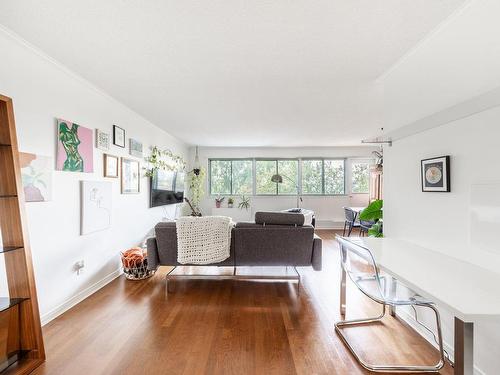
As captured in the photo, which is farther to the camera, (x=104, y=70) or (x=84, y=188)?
(x=84, y=188)

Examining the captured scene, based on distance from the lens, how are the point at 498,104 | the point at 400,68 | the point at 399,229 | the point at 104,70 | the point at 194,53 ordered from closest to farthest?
1. the point at 498,104
2. the point at 194,53
3. the point at 400,68
4. the point at 104,70
5. the point at 399,229

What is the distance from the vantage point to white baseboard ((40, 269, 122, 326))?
221 centimetres

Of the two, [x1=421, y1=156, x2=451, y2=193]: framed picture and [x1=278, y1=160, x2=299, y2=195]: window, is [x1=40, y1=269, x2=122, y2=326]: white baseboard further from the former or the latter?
[x1=278, y1=160, x2=299, y2=195]: window

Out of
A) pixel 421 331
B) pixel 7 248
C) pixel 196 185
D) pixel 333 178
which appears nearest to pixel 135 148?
pixel 7 248

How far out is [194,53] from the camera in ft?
6.61

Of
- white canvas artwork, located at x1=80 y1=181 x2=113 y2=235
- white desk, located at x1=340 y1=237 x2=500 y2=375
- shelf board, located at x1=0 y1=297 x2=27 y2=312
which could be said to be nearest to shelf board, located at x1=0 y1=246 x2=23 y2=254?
shelf board, located at x1=0 y1=297 x2=27 y2=312

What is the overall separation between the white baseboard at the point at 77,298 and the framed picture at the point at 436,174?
3440mm

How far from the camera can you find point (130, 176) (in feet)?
11.8

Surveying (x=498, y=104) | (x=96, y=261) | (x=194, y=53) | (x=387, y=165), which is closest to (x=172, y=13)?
(x=194, y=53)

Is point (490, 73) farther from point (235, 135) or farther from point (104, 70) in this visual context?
point (235, 135)

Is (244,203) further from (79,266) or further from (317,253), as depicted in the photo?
(79,266)

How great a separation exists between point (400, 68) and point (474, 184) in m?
1.12

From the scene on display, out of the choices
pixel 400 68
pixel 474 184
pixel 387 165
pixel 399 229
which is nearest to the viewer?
pixel 474 184

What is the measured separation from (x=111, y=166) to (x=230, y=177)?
4.22 m
